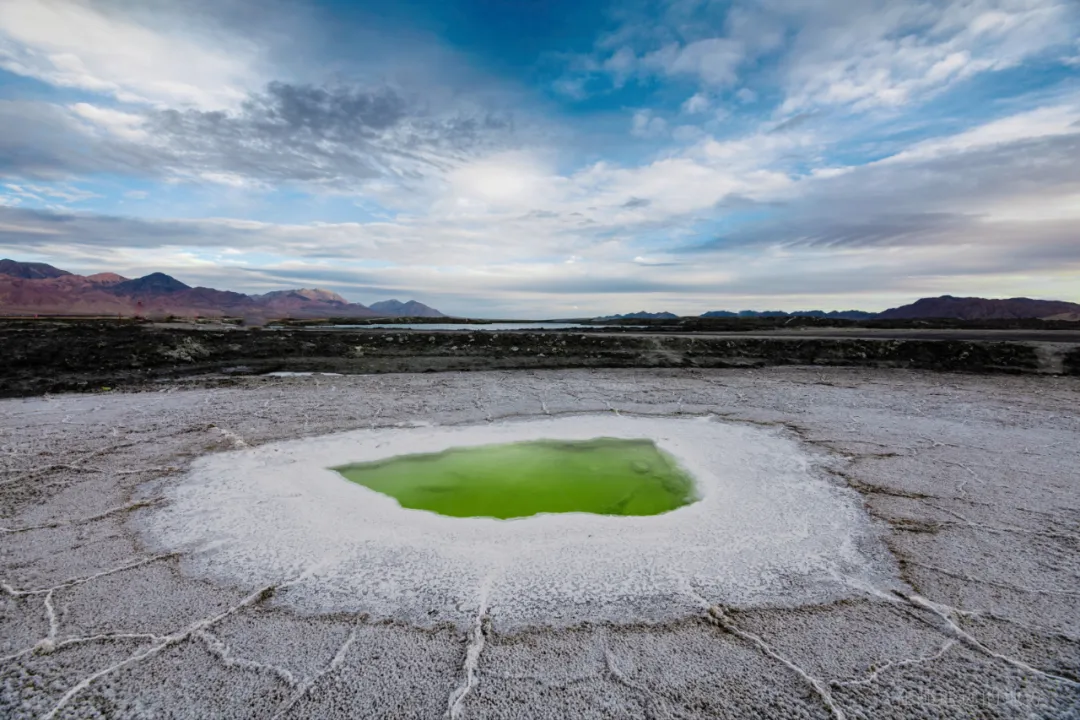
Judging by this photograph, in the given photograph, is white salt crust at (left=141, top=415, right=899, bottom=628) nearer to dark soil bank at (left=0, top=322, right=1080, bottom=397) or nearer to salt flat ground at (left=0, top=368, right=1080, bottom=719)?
salt flat ground at (left=0, top=368, right=1080, bottom=719)

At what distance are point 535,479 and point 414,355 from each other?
11357mm

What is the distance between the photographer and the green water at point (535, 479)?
186 inches

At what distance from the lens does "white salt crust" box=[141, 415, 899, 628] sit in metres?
3.01

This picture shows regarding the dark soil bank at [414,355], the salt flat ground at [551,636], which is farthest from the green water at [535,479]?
the dark soil bank at [414,355]

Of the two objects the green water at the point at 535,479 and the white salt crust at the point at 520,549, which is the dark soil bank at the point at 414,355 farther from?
the white salt crust at the point at 520,549

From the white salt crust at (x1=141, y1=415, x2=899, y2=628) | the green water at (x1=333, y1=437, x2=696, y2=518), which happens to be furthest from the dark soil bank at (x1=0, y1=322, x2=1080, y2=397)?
the white salt crust at (x1=141, y1=415, x2=899, y2=628)

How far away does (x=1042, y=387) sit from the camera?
10133mm

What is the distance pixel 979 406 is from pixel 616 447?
687 centimetres

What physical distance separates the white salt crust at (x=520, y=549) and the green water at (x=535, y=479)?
0.95 ft

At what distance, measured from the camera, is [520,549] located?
369 cm

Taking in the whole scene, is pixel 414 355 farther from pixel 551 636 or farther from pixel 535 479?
pixel 551 636

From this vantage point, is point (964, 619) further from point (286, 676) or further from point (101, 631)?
point (101, 631)

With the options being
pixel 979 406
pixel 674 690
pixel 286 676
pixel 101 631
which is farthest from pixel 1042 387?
pixel 101 631

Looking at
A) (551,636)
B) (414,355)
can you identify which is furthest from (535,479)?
(414,355)
